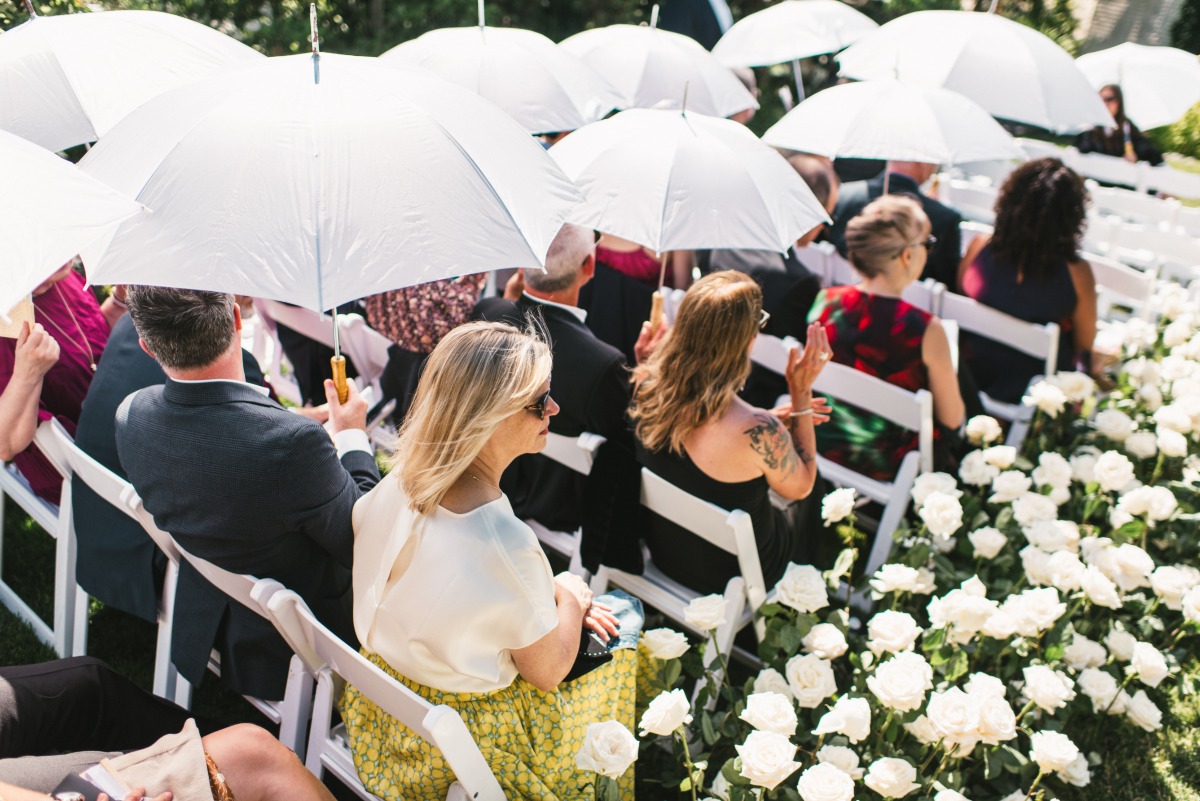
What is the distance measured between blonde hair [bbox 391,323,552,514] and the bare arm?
2.30 m

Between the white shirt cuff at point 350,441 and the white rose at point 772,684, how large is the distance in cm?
141

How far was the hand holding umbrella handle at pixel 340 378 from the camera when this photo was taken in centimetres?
279

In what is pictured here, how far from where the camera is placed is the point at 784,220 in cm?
374

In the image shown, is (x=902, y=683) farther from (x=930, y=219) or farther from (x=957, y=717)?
(x=930, y=219)

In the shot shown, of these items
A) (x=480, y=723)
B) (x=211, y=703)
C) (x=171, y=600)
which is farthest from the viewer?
(x=211, y=703)

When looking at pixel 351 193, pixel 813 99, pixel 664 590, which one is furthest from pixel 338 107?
pixel 813 99

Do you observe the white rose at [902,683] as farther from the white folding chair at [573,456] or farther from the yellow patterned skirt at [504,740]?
the white folding chair at [573,456]

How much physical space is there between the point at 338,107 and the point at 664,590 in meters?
2.01

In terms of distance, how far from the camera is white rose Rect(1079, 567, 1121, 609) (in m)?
2.98

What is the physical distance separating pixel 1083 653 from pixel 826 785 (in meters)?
1.34

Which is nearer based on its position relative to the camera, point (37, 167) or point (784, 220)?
point (37, 167)

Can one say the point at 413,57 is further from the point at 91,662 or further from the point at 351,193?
the point at 91,662

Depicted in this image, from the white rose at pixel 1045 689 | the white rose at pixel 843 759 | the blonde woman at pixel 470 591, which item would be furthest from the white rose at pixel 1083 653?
the blonde woman at pixel 470 591

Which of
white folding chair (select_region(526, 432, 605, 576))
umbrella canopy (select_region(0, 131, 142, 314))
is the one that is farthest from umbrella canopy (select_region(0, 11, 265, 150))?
white folding chair (select_region(526, 432, 605, 576))
